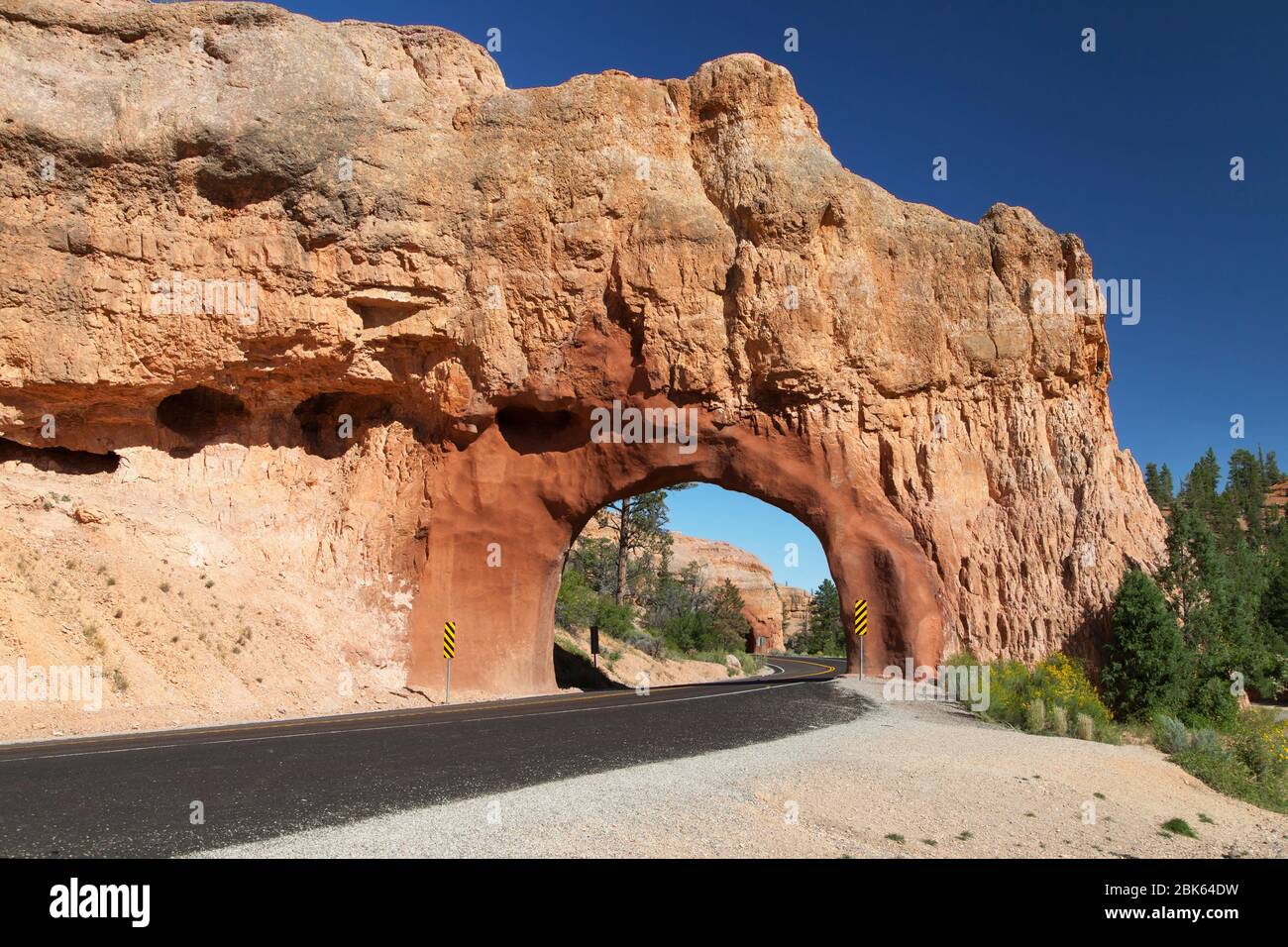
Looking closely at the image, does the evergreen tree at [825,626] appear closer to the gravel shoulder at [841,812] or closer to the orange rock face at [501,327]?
the orange rock face at [501,327]

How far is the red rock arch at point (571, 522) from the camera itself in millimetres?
24188

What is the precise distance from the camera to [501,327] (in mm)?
23906

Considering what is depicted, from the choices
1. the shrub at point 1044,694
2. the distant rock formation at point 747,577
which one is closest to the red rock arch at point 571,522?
the shrub at point 1044,694

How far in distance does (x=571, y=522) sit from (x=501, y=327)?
19.7 ft

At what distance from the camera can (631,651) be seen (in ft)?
127

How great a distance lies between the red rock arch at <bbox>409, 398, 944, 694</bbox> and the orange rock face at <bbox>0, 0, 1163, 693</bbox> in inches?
3.9

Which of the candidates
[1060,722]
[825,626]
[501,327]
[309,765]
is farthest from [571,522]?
[825,626]

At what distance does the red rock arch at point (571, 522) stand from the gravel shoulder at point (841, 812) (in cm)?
1290

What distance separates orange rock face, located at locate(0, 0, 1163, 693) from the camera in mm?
22016

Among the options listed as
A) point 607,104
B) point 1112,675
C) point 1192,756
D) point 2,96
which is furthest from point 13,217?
point 1112,675

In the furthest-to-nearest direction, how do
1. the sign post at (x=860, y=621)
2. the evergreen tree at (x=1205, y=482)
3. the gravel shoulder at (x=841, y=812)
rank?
the evergreen tree at (x=1205, y=482)
the sign post at (x=860, y=621)
the gravel shoulder at (x=841, y=812)

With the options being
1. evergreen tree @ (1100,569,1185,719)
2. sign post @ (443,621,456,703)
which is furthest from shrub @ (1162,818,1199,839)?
Result: sign post @ (443,621,456,703)

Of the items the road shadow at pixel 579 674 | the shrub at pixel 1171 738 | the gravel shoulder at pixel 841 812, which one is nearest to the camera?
the gravel shoulder at pixel 841 812

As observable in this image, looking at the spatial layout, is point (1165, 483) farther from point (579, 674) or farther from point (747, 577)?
point (579, 674)
